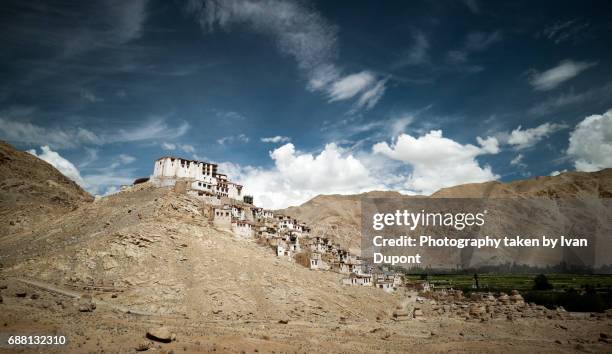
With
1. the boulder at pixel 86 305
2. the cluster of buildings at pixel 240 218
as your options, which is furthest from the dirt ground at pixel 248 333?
the cluster of buildings at pixel 240 218

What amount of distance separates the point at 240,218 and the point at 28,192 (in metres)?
42.6

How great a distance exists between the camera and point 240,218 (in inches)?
2352

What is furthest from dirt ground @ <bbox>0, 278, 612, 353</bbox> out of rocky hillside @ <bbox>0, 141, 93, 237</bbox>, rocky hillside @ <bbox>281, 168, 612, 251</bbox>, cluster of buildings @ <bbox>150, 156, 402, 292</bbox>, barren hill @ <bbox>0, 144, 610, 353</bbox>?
rocky hillside @ <bbox>281, 168, 612, 251</bbox>

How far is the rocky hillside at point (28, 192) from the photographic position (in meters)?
61.0

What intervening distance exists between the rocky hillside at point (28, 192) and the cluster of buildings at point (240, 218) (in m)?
21.3

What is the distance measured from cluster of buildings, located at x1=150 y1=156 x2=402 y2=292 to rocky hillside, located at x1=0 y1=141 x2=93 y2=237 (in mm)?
21276

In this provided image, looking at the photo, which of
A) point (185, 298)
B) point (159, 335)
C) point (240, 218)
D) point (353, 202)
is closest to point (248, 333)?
point (159, 335)

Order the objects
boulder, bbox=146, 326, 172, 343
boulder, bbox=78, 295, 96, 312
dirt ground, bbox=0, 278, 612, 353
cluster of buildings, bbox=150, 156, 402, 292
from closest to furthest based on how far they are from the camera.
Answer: dirt ground, bbox=0, 278, 612, 353
boulder, bbox=146, 326, 172, 343
boulder, bbox=78, 295, 96, 312
cluster of buildings, bbox=150, 156, 402, 292

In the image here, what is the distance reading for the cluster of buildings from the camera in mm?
55672

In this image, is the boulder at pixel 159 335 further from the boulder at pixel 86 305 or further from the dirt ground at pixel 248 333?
the boulder at pixel 86 305

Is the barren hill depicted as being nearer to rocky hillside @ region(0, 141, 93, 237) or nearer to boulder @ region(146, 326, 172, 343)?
boulder @ region(146, 326, 172, 343)

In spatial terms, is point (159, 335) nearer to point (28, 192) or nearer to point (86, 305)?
point (86, 305)

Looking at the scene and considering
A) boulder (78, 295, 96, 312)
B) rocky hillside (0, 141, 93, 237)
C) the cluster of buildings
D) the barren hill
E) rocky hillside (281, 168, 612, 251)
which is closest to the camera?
the barren hill

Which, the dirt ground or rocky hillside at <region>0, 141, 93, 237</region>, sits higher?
rocky hillside at <region>0, 141, 93, 237</region>
